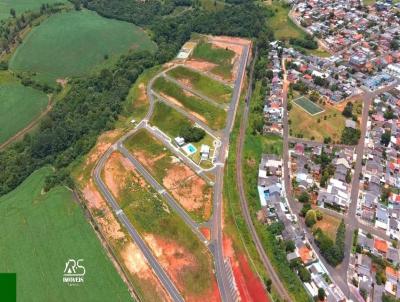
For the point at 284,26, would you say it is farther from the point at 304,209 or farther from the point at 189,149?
the point at 304,209

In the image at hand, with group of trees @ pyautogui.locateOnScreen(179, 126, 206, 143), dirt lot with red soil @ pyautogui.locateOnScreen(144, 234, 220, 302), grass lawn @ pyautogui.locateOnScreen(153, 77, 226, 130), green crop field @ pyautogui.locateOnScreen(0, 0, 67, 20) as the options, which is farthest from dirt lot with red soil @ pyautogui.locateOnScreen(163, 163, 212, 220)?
green crop field @ pyautogui.locateOnScreen(0, 0, 67, 20)

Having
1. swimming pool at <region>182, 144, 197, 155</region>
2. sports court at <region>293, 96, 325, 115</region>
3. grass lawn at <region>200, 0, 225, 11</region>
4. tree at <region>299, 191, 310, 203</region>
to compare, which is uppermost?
grass lawn at <region>200, 0, 225, 11</region>

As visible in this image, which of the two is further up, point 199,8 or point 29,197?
point 199,8

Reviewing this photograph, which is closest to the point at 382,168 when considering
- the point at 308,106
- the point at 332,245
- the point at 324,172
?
the point at 324,172

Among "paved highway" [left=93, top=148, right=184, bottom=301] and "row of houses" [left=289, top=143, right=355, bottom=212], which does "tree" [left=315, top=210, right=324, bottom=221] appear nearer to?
"row of houses" [left=289, top=143, right=355, bottom=212]

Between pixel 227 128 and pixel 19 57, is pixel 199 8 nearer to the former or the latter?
pixel 19 57

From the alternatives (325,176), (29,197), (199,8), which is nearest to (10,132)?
(29,197)
